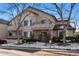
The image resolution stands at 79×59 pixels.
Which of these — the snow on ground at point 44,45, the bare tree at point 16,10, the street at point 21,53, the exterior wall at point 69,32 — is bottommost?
the street at point 21,53

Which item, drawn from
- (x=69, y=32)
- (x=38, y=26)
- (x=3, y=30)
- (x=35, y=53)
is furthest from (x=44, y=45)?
(x=3, y=30)

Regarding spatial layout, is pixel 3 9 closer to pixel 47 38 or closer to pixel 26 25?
pixel 26 25

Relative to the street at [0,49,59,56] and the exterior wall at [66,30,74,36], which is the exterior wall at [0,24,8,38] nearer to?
the street at [0,49,59,56]

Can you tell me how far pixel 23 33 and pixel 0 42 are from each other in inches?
13.7

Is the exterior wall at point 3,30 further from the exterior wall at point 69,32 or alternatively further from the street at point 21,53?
the exterior wall at point 69,32

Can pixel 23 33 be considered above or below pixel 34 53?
above

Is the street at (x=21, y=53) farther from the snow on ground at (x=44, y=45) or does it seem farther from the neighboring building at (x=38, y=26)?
the neighboring building at (x=38, y=26)

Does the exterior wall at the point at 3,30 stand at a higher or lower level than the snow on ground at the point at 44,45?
higher

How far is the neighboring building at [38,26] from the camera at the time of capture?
14.1ft

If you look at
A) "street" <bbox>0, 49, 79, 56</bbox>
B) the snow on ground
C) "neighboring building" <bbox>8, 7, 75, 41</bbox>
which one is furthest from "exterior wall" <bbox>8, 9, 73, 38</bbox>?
"street" <bbox>0, 49, 79, 56</bbox>

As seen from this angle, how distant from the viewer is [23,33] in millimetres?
4359

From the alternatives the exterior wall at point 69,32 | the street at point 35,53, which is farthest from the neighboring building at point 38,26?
the street at point 35,53

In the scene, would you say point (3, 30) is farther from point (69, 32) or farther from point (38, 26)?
point (69, 32)

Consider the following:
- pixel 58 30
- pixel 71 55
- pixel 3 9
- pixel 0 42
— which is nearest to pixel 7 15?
pixel 3 9
